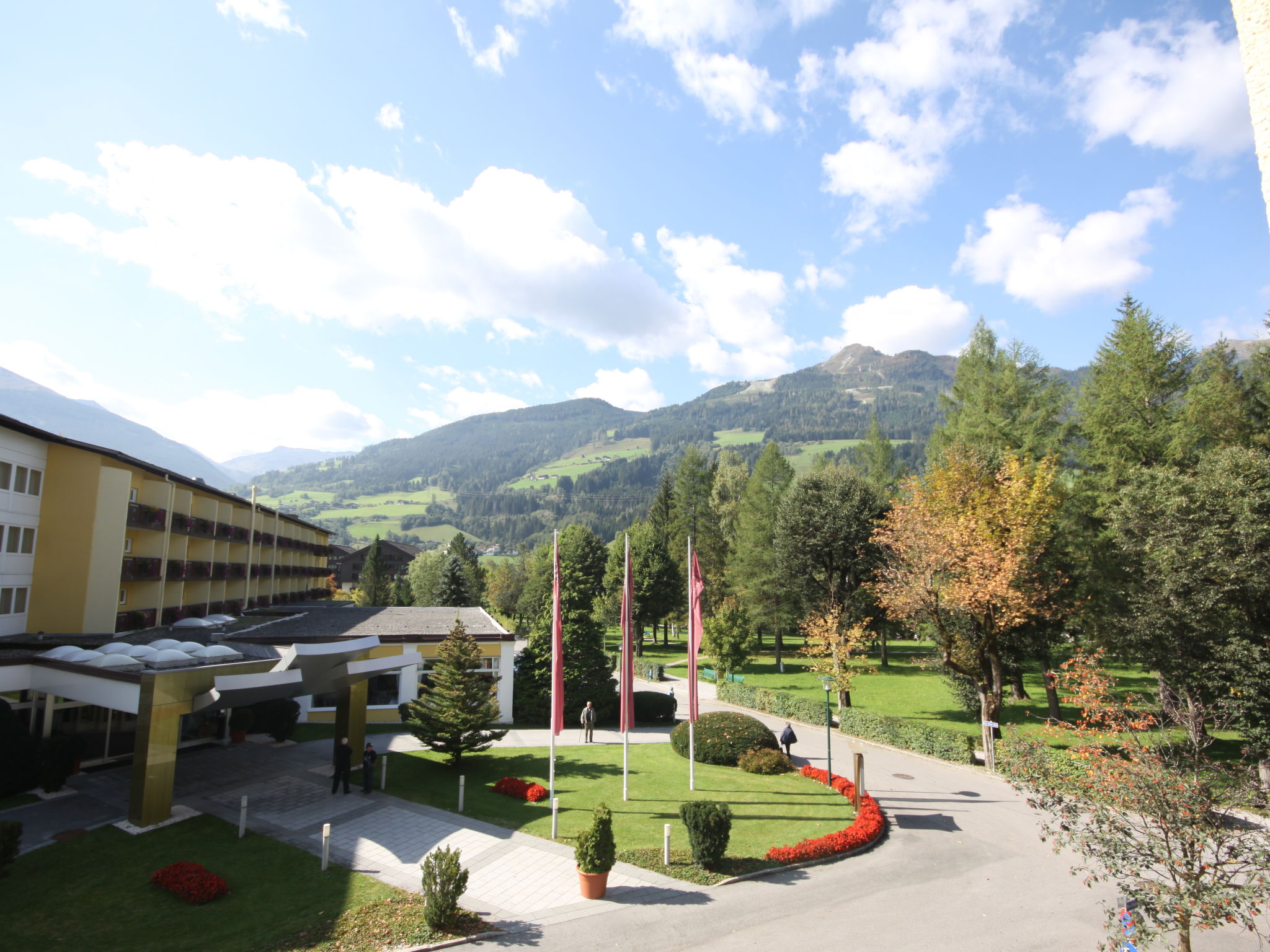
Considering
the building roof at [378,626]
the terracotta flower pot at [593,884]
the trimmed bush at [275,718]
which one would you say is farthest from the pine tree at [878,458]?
the terracotta flower pot at [593,884]

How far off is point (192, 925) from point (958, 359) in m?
49.3

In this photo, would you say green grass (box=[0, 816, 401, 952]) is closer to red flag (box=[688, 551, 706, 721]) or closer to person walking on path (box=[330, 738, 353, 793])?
person walking on path (box=[330, 738, 353, 793])

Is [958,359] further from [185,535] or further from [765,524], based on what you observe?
[185,535]

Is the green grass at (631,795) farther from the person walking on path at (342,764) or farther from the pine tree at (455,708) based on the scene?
the person walking on path at (342,764)

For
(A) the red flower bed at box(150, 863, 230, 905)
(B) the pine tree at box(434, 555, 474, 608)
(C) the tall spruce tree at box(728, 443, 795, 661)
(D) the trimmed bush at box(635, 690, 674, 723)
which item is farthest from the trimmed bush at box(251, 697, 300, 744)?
(B) the pine tree at box(434, 555, 474, 608)

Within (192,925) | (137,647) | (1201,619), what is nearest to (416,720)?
(137,647)

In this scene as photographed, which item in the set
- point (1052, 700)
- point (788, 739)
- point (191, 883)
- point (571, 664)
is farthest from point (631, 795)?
point (1052, 700)

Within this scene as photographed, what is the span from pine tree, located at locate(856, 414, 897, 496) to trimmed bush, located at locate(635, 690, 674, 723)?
39663mm

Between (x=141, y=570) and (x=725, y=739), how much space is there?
25.3m

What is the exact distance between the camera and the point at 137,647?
17.8 metres

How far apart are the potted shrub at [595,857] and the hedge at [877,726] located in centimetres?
1849

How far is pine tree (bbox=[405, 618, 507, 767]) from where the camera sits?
67.0 ft

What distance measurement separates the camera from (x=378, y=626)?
29.0 metres

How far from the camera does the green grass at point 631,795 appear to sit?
53.1ft
